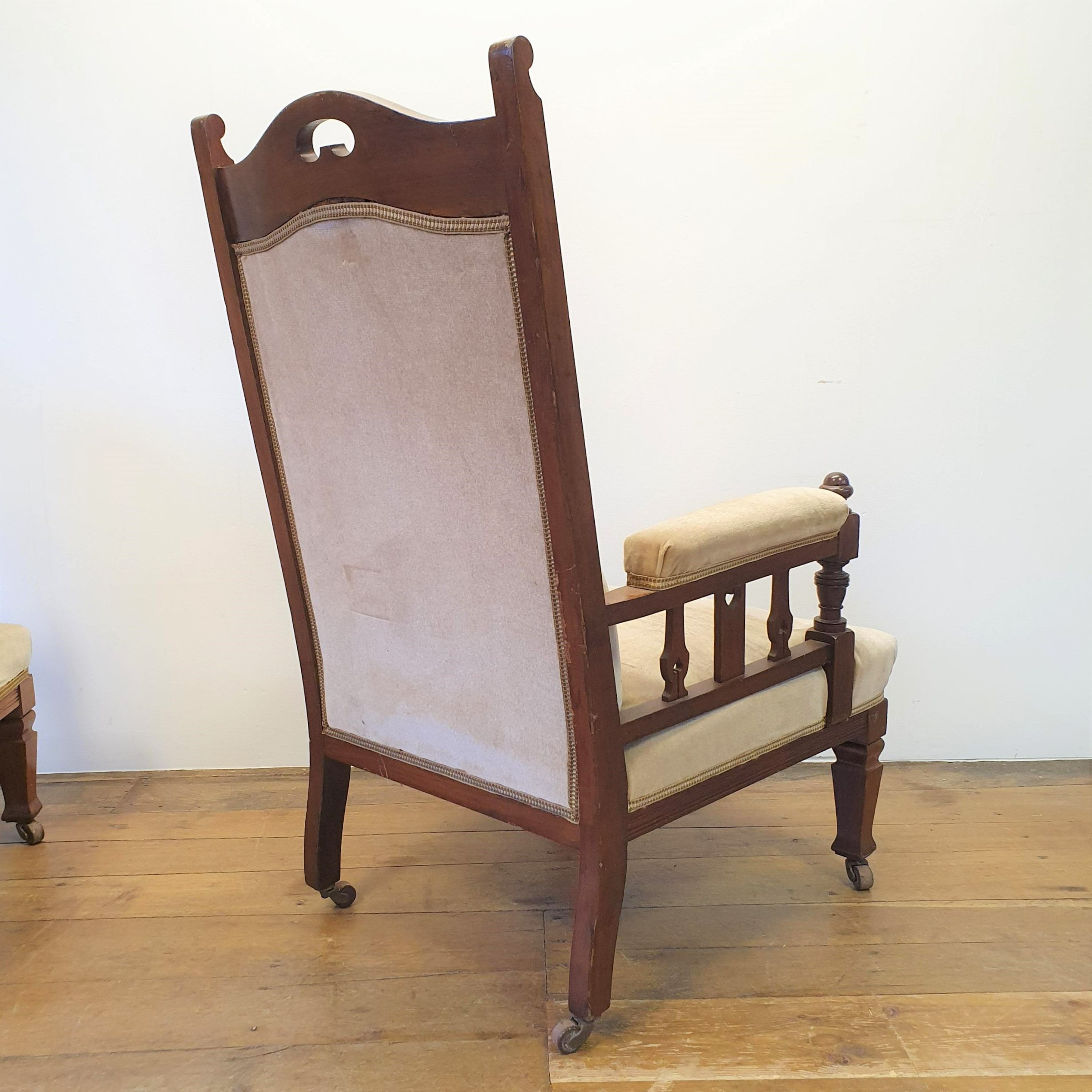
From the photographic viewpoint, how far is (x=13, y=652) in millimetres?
2008

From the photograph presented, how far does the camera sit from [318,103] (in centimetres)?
128

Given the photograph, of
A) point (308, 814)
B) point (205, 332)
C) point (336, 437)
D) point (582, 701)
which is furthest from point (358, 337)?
point (205, 332)

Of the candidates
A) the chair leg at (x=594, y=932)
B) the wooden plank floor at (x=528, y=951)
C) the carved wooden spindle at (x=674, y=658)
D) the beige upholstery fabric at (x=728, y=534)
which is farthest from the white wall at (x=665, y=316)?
the chair leg at (x=594, y=932)

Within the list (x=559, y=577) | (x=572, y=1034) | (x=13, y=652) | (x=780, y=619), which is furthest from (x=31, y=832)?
(x=780, y=619)

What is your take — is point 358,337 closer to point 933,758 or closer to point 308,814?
point 308,814

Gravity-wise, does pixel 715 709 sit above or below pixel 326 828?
above

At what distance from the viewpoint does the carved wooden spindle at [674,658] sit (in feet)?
4.59

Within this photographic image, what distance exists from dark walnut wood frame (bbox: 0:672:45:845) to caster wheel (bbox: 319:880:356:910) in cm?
67

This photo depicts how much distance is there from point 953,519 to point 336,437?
1.49m

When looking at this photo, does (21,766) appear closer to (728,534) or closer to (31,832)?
(31,832)

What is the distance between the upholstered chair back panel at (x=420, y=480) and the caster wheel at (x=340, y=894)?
349mm

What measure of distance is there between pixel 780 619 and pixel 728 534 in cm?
22

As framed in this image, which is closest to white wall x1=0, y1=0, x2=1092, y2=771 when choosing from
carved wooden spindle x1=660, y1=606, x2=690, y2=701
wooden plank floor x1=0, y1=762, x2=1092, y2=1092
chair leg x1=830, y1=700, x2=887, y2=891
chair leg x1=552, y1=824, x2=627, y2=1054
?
wooden plank floor x1=0, y1=762, x2=1092, y2=1092

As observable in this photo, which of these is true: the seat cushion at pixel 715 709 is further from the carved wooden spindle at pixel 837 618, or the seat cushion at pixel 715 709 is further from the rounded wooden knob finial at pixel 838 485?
the rounded wooden knob finial at pixel 838 485
